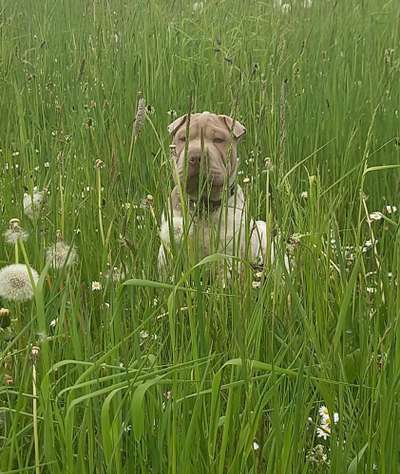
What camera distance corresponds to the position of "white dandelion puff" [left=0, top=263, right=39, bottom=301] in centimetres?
142

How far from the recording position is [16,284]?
144cm

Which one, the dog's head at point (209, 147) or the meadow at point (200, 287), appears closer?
the meadow at point (200, 287)

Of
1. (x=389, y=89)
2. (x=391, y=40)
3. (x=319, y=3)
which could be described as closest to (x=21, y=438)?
(x=389, y=89)

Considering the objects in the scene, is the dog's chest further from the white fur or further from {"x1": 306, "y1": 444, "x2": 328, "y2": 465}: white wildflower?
{"x1": 306, "y1": 444, "x2": 328, "y2": 465}: white wildflower

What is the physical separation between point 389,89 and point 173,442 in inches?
112

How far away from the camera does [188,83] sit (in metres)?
4.24

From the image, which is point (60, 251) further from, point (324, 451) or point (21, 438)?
point (324, 451)

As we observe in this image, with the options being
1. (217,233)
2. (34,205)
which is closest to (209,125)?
(34,205)

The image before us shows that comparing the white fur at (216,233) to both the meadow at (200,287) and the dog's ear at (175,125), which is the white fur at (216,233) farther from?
the dog's ear at (175,125)

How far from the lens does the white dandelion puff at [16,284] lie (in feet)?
4.67

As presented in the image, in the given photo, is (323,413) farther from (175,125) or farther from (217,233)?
(175,125)

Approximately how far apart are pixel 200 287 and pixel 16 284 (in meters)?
0.30

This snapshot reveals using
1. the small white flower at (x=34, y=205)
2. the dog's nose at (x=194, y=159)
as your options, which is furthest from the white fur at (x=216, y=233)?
the small white flower at (x=34, y=205)

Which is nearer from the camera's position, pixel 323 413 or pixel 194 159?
pixel 323 413
